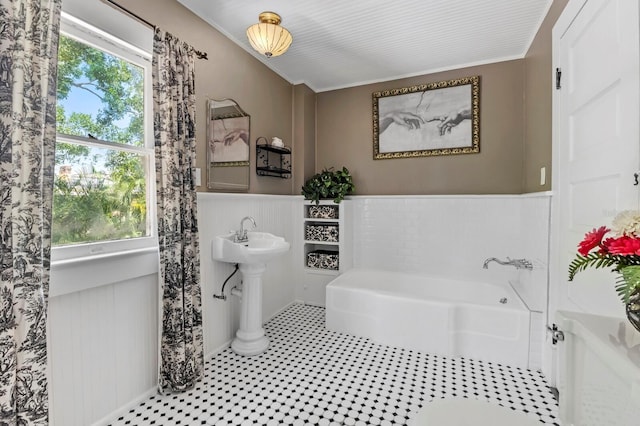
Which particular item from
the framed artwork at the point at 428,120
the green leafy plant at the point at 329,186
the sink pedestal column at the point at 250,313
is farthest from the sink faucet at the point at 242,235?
the framed artwork at the point at 428,120

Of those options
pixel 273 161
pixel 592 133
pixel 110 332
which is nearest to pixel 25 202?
pixel 110 332

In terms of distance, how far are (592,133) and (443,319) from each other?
1613mm

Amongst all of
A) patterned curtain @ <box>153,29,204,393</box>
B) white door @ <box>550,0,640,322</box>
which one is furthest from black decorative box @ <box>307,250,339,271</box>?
white door @ <box>550,0,640,322</box>

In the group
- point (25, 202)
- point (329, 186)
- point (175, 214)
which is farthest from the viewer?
point (329, 186)

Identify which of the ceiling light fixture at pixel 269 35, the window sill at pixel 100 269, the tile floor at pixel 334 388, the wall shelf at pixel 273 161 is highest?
the ceiling light fixture at pixel 269 35

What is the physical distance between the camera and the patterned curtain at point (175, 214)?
1843 mm

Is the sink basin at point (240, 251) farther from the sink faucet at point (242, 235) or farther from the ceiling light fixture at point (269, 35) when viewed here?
the ceiling light fixture at point (269, 35)

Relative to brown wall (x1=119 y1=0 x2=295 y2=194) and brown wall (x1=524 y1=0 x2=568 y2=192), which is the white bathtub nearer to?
brown wall (x1=524 y1=0 x2=568 y2=192)

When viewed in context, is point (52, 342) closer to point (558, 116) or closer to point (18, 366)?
point (18, 366)

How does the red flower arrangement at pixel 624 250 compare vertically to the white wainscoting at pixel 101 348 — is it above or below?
above

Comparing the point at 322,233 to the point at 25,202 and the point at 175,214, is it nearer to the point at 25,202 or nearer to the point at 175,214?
the point at 175,214

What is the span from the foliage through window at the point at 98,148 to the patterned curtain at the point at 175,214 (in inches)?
9.7

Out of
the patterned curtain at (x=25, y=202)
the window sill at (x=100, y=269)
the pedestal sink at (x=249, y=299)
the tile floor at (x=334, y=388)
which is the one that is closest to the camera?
the patterned curtain at (x=25, y=202)

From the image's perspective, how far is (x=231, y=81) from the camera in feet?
8.80
